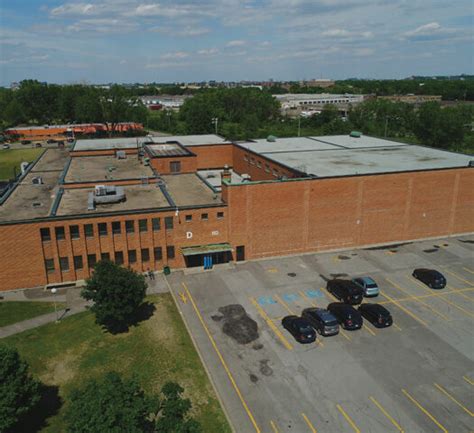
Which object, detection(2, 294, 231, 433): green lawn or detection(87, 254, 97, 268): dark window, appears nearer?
detection(2, 294, 231, 433): green lawn

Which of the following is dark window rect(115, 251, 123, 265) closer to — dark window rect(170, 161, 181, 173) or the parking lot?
the parking lot

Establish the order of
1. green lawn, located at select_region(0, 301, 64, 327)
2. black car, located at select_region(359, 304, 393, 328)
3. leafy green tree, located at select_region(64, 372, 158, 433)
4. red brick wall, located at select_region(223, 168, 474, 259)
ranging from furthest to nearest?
red brick wall, located at select_region(223, 168, 474, 259) → green lawn, located at select_region(0, 301, 64, 327) → black car, located at select_region(359, 304, 393, 328) → leafy green tree, located at select_region(64, 372, 158, 433)

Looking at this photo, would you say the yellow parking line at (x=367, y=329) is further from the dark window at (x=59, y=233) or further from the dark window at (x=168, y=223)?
the dark window at (x=59, y=233)

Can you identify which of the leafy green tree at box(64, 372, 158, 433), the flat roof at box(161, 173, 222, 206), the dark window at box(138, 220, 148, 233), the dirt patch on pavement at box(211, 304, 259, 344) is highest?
the flat roof at box(161, 173, 222, 206)

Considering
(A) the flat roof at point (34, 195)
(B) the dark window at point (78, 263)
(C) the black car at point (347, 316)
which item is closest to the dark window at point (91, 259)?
(B) the dark window at point (78, 263)

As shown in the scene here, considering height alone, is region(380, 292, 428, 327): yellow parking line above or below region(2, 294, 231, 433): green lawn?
above

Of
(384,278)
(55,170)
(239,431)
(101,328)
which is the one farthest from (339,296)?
(55,170)

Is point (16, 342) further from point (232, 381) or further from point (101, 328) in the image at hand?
point (232, 381)

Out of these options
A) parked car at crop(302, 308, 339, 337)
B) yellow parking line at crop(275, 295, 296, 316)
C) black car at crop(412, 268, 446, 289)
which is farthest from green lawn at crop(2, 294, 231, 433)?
black car at crop(412, 268, 446, 289)
